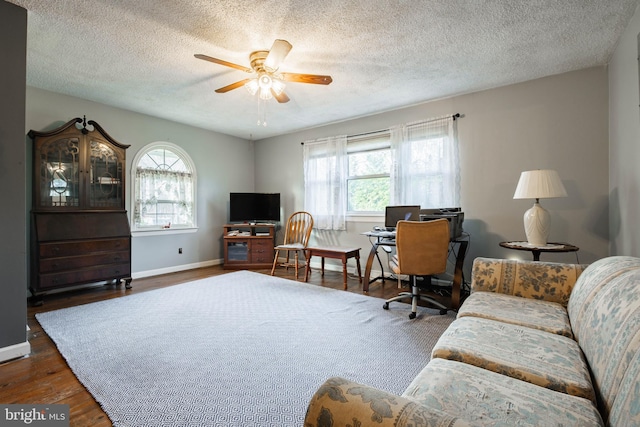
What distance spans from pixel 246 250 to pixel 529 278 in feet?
13.6

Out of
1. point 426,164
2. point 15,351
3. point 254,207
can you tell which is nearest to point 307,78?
point 426,164

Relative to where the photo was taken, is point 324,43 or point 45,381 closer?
point 45,381

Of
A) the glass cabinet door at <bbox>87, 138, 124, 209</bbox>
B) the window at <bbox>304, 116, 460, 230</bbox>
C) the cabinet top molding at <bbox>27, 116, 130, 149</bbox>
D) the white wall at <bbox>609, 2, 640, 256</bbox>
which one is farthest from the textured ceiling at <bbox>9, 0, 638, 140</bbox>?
the glass cabinet door at <bbox>87, 138, 124, 209</bbox>

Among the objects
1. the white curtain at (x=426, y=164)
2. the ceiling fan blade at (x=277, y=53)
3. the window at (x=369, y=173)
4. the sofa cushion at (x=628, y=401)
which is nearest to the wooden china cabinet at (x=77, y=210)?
the ceiling fan blade at (x=277, y=53)

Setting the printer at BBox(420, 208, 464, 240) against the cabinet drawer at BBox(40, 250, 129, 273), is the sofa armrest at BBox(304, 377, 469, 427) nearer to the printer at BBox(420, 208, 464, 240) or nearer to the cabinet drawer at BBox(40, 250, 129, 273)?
the printer at BBox(420, 208, 464, 240)

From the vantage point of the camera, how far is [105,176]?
12.3 ft

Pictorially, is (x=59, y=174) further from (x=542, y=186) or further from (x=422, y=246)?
(x=542, y=186)

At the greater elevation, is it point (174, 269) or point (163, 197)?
point (163, 197)

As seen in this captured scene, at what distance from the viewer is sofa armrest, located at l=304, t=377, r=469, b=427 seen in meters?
0.58

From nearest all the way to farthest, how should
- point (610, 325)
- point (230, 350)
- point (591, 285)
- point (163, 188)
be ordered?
point (610, 325) → point (591, 285) → point (230, 350) → point (163, 188)

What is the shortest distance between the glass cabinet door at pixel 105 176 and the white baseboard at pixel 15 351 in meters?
2.01

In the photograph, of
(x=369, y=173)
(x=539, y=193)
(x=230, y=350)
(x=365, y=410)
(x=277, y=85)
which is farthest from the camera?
(x=369, y=173)

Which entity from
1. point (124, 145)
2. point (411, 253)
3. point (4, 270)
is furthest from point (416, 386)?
point (124, 145)

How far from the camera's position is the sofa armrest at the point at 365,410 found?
0.58 metres
